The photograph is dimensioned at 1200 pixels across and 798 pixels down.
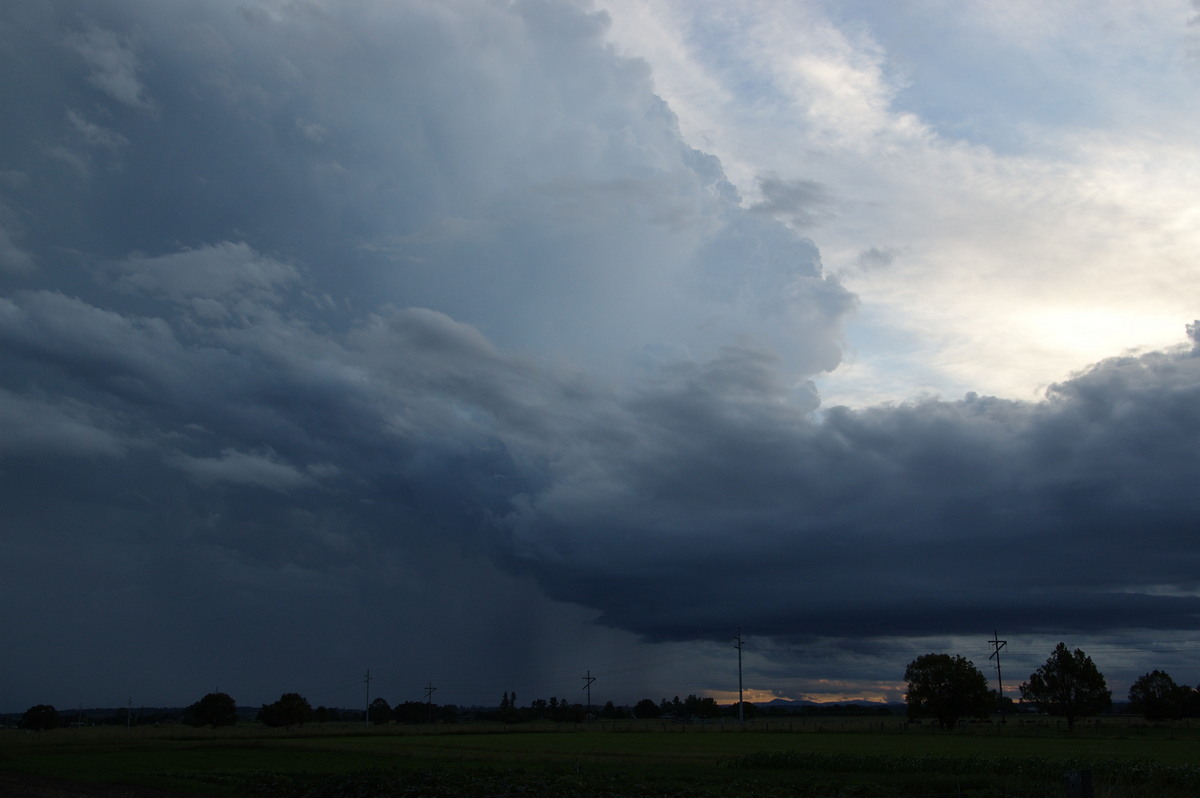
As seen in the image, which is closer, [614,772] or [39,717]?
[614,772]

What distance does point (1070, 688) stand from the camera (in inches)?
6142

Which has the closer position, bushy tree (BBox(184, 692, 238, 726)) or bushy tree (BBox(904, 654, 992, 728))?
bushy tree (BBox(904, 654, 992, 728))

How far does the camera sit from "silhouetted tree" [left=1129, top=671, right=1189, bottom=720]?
17050 cm

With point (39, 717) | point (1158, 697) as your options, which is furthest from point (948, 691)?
point (39, 717)

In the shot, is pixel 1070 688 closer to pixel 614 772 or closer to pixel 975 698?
pixel 975 698

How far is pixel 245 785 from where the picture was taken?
151 feet

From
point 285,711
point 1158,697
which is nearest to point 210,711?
point 285,711

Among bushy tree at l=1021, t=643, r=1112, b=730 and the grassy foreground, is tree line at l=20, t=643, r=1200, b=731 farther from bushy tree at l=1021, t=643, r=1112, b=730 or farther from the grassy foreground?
the grassy foreground

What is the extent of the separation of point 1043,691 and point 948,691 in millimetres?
27339

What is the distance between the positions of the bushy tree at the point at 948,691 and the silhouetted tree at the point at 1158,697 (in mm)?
52645

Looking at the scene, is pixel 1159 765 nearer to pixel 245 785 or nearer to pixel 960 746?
pixel 960 746

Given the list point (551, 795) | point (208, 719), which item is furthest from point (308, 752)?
point (208, 719)

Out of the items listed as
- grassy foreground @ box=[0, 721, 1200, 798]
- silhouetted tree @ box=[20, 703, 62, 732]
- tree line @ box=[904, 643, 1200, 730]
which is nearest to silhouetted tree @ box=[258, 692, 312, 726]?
silhouetted tree @ box=[20, 703, 62, 732]

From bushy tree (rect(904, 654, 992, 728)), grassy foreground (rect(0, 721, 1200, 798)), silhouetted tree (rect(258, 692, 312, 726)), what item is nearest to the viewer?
grassy foreground (rect(0, 721, 1200, 798))
